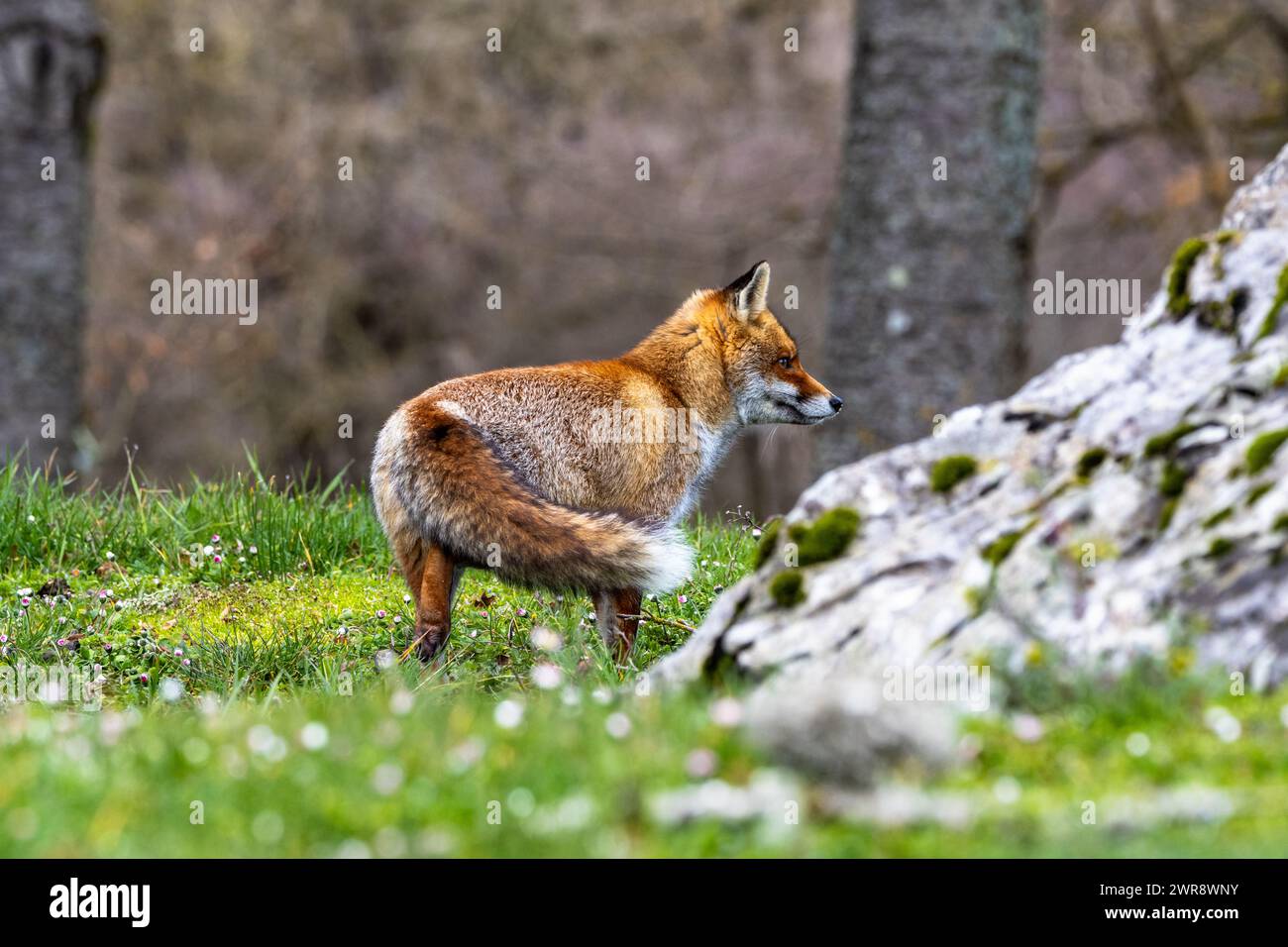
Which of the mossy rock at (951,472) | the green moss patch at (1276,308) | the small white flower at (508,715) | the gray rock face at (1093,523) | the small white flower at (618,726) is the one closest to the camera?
the small white flower at (618,726)

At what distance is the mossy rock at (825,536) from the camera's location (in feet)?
17.8

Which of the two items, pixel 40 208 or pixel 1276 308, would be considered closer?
pixel 1276 308

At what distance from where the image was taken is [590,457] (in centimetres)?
719

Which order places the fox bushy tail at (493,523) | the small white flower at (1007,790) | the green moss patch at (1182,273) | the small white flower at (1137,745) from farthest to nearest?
the fox bushy tail at (493,523)
the green moss patch at (1182,273)
the small white flower at (1137,745)
the small white flower at (1007,790)

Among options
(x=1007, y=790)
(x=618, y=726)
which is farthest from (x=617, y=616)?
(x=1007, y=790)

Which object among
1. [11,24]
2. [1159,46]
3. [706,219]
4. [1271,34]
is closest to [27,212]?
[11,24]

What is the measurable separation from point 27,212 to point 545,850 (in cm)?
1039

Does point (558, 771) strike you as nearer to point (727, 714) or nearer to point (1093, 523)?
point (727, 714)

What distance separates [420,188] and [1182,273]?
16.7 metres

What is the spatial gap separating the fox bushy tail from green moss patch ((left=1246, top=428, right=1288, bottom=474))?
2.23m

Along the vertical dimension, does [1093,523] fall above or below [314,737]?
above

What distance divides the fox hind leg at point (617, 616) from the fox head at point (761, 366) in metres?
1.67

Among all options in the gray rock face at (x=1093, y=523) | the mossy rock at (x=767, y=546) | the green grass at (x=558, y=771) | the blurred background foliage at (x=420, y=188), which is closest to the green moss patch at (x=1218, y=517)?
the gray rock face at (x=1093, y=523)

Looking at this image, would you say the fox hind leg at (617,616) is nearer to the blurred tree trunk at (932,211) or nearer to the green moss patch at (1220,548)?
the green moss patch at (1220,548)
